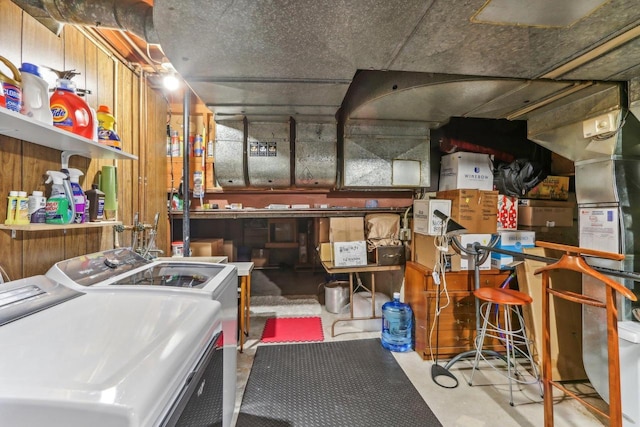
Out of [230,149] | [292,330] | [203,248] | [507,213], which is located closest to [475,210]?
[507,213]

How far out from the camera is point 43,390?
517mm

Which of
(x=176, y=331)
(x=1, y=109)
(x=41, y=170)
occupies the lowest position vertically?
(x=176, y=331)

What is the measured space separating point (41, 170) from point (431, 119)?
2954 mm

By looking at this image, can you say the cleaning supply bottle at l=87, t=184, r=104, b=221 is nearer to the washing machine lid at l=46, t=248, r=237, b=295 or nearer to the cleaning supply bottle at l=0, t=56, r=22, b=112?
the washing machine lid at l=46, t=248, r=237, b=295

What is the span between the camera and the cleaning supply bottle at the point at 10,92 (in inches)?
40.9

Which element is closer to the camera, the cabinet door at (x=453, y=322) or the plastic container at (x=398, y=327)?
the cabinet door at (x=453, y=322)

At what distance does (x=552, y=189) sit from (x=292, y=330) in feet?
10.4

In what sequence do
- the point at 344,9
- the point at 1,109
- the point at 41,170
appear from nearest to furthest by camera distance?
the point at 1,109
the point at 344,9
the point at 41,170

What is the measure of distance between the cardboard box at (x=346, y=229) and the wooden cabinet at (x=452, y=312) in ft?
2.60

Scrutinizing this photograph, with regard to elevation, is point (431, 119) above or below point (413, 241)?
above

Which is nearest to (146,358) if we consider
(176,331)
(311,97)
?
(176,331)

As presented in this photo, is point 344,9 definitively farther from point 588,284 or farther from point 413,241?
point 588,284

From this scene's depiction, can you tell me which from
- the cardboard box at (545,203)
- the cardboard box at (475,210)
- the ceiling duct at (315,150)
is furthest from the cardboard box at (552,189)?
the ceiling duct at (315,150)

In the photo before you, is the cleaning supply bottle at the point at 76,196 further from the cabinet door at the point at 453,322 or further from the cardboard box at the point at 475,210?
the cardboard box at the point at 475,210
